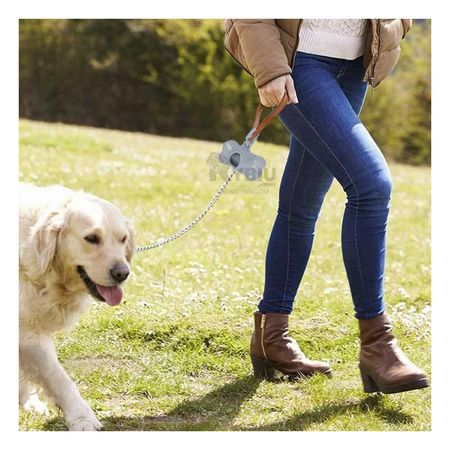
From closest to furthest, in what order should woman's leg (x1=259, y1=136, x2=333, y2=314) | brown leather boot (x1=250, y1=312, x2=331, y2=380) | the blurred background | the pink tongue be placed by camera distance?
the pink tongue, woman's leg (x1=259, y1=136, x2=333, y2=314), brown leather boot (x1=250, y1=312, x2=331, y2=380), the blurred background

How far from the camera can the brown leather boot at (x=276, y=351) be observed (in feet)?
13.8

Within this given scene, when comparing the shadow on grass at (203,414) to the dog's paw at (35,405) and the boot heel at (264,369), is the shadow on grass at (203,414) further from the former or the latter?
the dog's paw at (35,405)

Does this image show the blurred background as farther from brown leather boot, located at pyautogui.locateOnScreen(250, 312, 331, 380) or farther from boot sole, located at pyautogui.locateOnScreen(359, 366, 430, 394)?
boot sole, located at pyautogui.locateOnScreen(359, 366, 430, 394)

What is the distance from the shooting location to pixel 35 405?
394 centimetres

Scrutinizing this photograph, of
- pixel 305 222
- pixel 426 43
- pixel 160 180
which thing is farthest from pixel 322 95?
pixel 426 43

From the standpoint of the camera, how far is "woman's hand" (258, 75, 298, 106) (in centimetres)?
358

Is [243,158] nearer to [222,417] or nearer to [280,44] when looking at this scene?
[280,44]

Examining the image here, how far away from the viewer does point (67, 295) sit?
3.79 metres

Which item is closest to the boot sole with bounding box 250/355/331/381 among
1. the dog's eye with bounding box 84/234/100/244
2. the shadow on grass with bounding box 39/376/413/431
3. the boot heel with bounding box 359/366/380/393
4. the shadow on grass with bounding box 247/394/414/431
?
the shadow on grass with bounding box 39/376/413/431

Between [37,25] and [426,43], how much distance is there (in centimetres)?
919

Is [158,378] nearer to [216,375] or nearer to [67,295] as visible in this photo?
[216,375]

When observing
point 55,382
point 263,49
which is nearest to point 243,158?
point 263,49

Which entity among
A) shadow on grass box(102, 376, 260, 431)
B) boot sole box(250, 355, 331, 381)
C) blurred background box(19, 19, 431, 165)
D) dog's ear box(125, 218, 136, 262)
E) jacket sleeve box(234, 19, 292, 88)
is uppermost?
blurred background box(19, 19, 431, 165)

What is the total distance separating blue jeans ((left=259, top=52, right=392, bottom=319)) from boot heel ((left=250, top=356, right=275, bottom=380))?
0.72m
